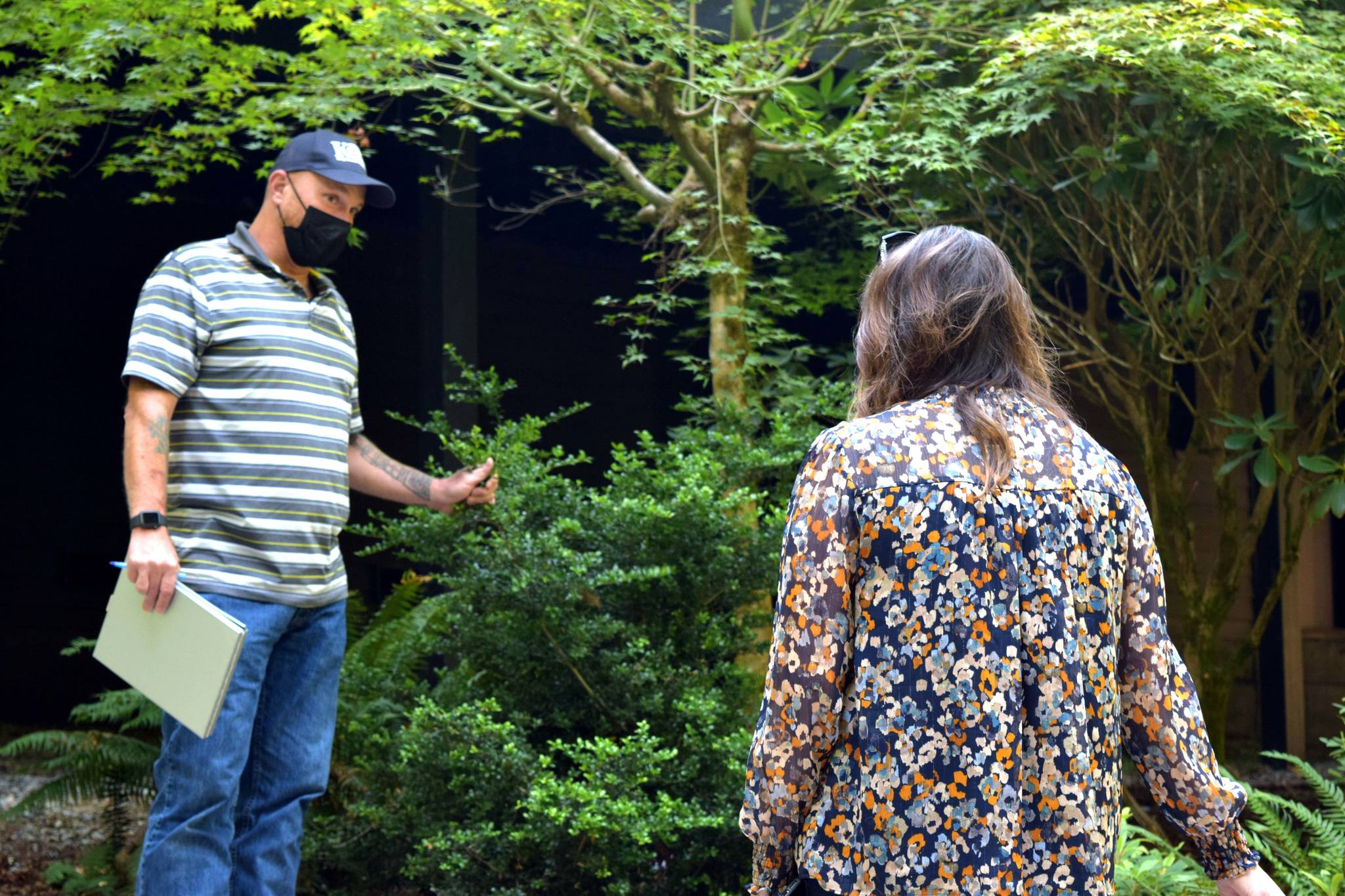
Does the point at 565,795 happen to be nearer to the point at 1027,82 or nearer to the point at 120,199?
the point at 1027,82

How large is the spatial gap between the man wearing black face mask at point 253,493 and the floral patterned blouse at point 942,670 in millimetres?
1440

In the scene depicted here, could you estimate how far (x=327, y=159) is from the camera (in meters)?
2.91

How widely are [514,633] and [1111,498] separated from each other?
83.5 inches

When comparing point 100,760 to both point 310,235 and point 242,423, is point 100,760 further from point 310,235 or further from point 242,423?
point 310,235

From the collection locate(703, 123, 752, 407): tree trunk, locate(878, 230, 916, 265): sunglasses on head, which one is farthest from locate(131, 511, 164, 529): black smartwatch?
locate(703, 123, 752, 407): tree trunk

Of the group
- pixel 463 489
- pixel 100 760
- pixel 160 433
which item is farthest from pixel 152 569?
pixel 100 760

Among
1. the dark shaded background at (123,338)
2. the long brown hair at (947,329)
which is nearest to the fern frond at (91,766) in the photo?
the long brown hair at (947,329)

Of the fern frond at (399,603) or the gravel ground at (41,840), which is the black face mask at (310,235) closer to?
the fern frond at (399,603)

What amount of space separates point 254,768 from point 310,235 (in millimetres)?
1212

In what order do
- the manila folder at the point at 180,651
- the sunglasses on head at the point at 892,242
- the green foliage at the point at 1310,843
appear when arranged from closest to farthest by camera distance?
the sunglasses on head at the point at 892,242 → the manila folder at the point at 180,651 → the green foliage at the point at 1310,843

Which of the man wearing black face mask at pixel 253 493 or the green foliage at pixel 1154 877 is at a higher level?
the man wearing black face mask at pixel 253 493

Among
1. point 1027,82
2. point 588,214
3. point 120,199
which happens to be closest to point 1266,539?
point 1027,82

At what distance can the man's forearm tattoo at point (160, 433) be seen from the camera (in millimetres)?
2533

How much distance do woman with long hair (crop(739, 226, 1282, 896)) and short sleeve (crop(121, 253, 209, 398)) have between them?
5.07 ft
